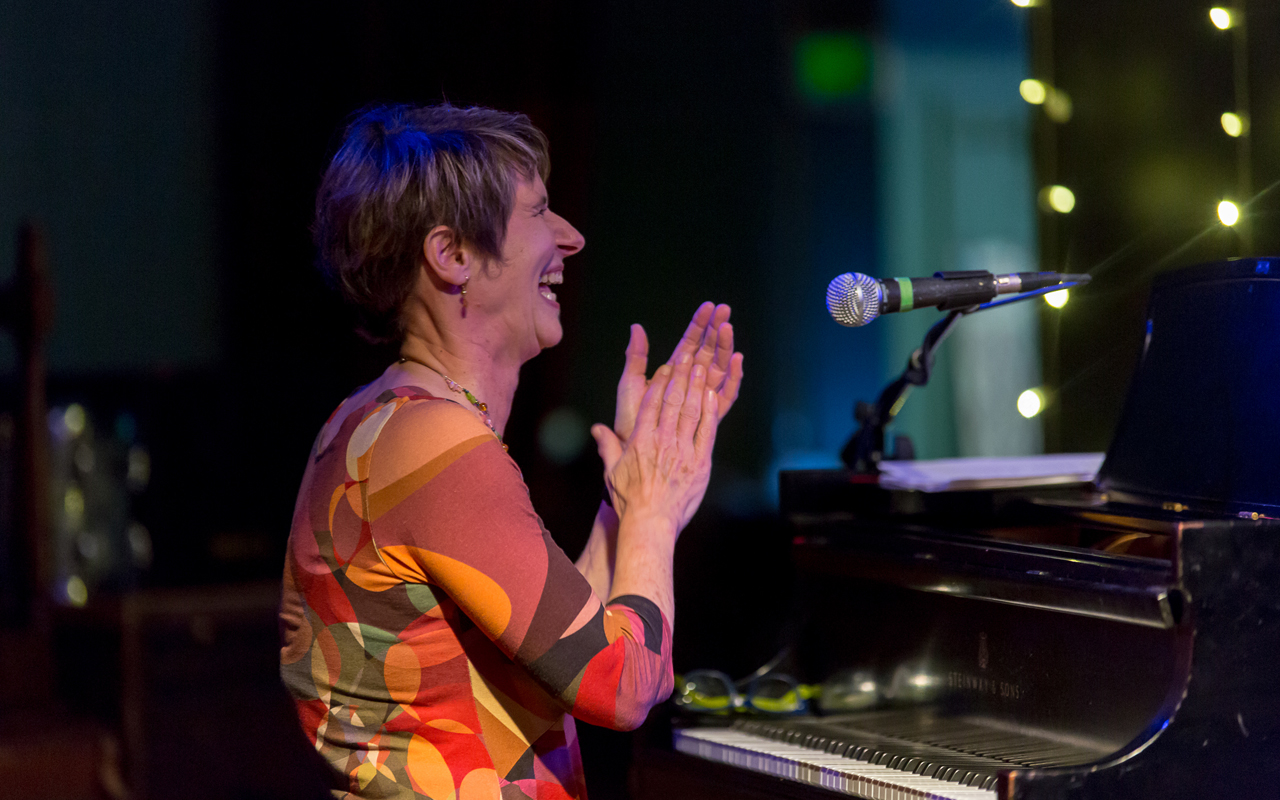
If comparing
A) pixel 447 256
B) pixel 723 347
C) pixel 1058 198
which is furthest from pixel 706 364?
pixel 1058 198

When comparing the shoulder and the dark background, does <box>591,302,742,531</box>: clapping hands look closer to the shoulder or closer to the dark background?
the shoulder

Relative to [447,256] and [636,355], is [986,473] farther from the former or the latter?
[447,256]

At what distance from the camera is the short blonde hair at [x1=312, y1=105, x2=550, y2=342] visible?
144 cm

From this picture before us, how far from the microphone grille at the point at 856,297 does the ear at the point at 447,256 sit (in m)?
0.48

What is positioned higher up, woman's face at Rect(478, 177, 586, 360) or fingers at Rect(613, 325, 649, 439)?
woman's face at Rect(478, 177, 586, 360)

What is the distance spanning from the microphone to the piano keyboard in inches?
22.0

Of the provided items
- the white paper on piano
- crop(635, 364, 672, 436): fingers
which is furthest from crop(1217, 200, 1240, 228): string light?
crop(635, 364, 672, 436): fingers

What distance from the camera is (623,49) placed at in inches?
117

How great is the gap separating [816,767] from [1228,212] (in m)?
1.31

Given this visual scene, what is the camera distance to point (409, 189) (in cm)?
144

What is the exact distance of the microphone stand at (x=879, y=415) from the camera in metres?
1.89

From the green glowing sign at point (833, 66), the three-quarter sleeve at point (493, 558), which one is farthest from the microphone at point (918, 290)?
the green glowing sign at point (833, 66)

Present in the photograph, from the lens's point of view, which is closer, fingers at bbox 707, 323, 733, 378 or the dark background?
fingers at bbox 707, 323, 733, 378

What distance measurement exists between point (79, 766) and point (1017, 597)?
2123 mm
